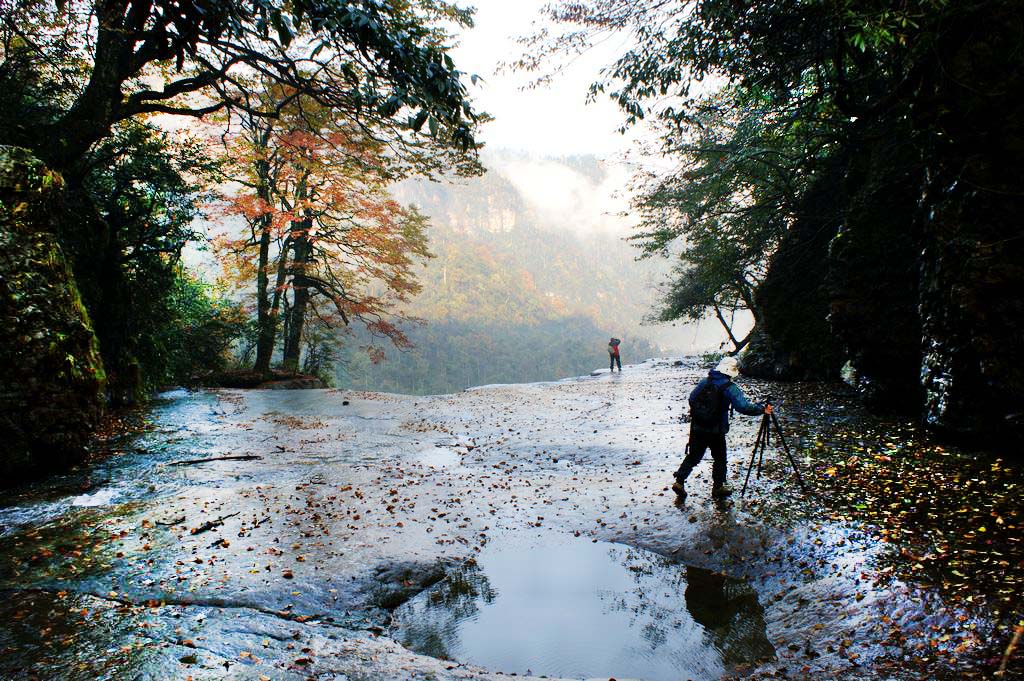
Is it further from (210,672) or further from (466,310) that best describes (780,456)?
(466,310)

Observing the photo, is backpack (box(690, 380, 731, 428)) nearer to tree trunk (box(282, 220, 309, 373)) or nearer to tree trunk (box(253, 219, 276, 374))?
tree trunk (box(282, 220, 309, 373))

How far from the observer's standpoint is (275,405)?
14859 millimetres

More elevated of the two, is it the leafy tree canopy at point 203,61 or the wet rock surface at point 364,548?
→ the leafy tree canopy at point 203,61

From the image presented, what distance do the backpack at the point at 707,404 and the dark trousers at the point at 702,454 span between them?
0.19 meters

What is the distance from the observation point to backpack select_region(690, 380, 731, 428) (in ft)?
23.3

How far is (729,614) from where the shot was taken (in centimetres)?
480

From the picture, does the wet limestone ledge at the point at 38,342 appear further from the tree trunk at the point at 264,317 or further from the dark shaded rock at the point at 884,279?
the tree trunk at the point at 264,317

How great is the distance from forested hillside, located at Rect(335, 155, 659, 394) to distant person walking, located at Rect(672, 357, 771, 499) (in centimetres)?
2322

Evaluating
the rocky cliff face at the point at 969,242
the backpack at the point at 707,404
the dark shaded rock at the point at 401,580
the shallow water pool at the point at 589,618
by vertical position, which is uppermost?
the rocky cliff face at the point at 969,242

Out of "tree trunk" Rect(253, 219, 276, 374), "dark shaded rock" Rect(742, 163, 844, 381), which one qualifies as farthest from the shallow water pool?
"tree trunk" Rect(253, 219, 276, 374)

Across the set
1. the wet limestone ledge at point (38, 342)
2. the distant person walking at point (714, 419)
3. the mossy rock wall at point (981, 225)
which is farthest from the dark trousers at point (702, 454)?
the wet limestone ledge at point (38, 342)

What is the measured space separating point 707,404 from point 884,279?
6.21 meters

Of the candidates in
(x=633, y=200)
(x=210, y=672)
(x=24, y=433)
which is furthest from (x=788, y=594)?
(x=633, y=200)

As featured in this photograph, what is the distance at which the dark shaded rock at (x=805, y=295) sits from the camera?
48.5 feet
